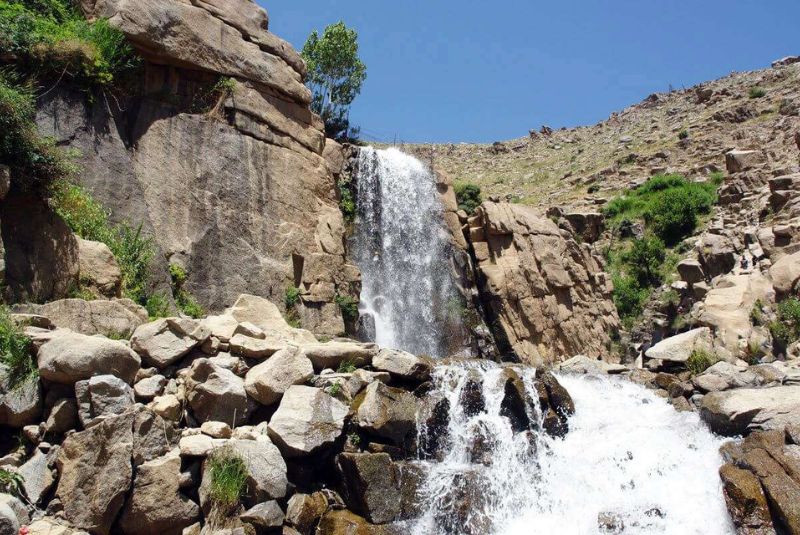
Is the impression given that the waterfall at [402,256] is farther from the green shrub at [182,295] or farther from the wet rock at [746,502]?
the wet rock at [746,502]

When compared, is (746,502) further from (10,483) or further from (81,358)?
(10,483)

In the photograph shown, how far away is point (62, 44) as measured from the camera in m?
12.8

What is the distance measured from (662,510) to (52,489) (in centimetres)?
858

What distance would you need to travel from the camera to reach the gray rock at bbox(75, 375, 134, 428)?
773 cm

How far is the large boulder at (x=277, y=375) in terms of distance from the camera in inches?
361

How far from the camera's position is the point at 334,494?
8891mm

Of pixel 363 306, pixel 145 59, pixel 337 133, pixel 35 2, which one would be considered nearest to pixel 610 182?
pixel 337 133

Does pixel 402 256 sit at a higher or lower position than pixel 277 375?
higher

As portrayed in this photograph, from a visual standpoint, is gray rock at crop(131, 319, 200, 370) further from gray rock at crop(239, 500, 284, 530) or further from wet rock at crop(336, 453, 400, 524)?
wet rock at crop(336, 453, 400, 524)

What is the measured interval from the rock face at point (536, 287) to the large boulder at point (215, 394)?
13649 millimetres

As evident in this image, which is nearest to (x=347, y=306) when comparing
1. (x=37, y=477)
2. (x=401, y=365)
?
(x=401, y=365)

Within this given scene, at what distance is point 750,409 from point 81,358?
36.1 ft

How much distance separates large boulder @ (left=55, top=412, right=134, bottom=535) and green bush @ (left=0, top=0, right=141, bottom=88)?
8.62m

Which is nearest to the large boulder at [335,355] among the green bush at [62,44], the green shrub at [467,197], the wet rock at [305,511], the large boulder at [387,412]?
the large boulder at [387,412]
